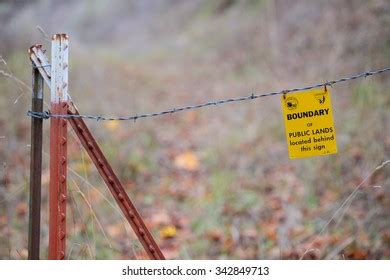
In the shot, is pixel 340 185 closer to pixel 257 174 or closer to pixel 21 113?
pixel 257 174

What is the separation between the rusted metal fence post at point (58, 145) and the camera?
76.1 inches

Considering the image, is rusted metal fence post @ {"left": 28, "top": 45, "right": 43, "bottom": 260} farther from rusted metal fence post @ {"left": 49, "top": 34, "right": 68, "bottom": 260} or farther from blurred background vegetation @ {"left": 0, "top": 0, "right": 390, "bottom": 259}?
blurred background vegetation @ {"left": 0, "top": 0, "right": 390, "bottom": 259}

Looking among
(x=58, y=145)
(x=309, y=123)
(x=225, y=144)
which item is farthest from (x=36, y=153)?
(x=225, y=144)

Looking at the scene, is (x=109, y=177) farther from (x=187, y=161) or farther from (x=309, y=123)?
(x=187, y=161)

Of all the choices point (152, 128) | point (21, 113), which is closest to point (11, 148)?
point (21, 113)

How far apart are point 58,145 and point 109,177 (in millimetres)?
236

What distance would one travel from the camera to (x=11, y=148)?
5.38 metres

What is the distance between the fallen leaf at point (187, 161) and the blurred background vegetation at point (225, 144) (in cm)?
2

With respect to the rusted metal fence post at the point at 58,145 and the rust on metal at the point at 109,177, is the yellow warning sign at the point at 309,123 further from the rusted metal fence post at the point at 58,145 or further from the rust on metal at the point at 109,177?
the rusted metal fence post at the point at 58,145

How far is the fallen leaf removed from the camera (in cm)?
588

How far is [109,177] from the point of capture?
6.68 feet

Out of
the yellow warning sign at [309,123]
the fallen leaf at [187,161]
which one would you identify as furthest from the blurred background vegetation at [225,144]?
the yellow warning sign at [309,123]

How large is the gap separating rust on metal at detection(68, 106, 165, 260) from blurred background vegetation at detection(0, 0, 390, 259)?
0.43 ft
